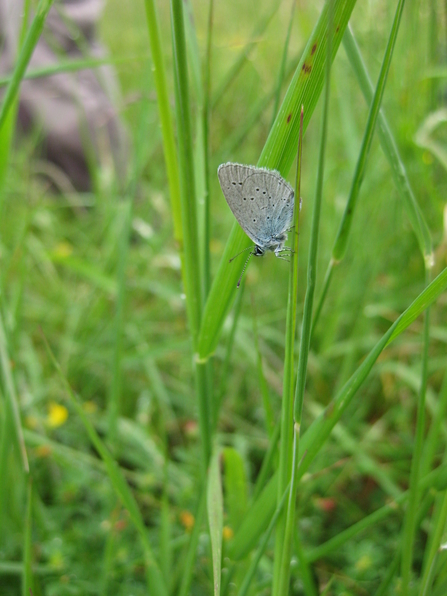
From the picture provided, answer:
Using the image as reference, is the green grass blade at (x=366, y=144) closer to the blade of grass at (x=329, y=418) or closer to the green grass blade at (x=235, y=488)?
the blade of grass at (x=329, y=418)

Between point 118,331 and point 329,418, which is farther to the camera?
point 118,331

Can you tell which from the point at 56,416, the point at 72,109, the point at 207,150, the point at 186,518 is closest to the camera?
the point at 207,150

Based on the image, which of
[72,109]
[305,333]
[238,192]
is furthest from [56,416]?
[72,109]

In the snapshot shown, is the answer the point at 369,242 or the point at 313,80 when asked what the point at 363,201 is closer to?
the point at 369,242

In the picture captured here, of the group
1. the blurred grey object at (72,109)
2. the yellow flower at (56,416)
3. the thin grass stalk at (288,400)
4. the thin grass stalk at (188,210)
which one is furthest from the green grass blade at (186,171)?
the blurred grey object at (72,109)

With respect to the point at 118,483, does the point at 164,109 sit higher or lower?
higher

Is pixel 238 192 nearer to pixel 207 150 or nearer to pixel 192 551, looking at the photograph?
pixel 207 150
